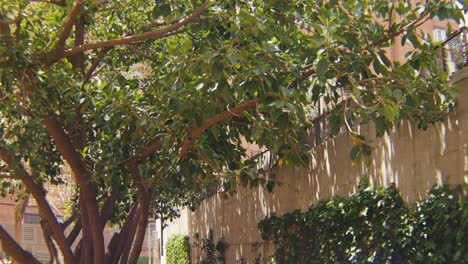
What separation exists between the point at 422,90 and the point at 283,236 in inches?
194

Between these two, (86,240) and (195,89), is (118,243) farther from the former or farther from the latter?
(195,89)

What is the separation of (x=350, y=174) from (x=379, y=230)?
1.77 m

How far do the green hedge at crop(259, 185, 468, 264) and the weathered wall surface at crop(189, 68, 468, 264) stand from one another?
0.24 metres

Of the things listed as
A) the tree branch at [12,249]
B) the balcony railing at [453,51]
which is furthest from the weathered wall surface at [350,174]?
the tree branch at [12,249]

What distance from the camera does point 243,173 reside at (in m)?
8.52

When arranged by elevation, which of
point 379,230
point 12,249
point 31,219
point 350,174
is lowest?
point 379,230

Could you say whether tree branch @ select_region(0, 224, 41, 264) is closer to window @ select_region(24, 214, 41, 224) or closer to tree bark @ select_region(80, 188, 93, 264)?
tree bark @ select_region(80, 188, 93, 264)

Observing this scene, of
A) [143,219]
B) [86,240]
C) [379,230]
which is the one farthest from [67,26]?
[379,230]

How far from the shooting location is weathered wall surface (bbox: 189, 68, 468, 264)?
702 centimetres

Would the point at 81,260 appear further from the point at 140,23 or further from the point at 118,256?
the point at 140,23

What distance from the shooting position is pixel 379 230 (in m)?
7.80

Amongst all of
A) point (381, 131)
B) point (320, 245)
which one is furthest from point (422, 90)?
point (320, 245)

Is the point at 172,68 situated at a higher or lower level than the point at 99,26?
lower

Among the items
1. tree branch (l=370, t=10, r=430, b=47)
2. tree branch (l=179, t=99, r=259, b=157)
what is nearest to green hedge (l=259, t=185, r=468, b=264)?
tree branch (l=370, t=10, r=430, b=47)
